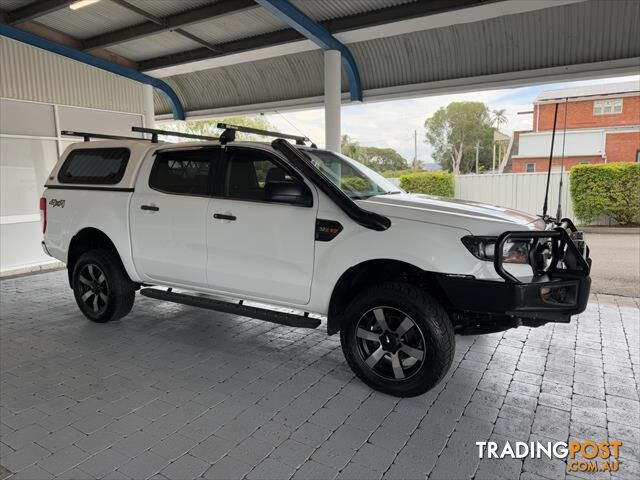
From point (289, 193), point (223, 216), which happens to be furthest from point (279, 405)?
point (223, 216)

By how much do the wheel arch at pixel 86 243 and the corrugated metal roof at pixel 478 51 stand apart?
6843 millimetres

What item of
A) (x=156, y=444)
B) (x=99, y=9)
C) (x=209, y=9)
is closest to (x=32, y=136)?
(x=99, y=9)

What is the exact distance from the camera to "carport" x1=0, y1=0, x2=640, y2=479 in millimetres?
2797

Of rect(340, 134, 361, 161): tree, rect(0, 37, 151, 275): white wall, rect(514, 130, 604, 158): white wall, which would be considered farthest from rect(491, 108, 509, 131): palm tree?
rect(0, 37, 151, 275): white wall

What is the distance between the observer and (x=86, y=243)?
5195 mm

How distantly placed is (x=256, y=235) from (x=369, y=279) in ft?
3.48

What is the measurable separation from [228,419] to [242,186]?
2039 millimetres

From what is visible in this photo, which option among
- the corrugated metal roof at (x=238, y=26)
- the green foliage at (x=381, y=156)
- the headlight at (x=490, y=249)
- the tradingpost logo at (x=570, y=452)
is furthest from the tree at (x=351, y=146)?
the tradingpost logo at (x=570, y=452)

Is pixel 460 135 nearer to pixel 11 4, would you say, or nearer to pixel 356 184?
pixel 11 4

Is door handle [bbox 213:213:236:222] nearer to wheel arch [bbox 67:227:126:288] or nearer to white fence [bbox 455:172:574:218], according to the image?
wheel arch [bbox 67:227:126:288]

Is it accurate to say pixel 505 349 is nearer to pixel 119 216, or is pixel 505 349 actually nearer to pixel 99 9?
pixel 119 216

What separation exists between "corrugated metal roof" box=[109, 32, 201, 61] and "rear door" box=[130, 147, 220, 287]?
5891 millimetres

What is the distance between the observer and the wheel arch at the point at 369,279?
3.48 meters

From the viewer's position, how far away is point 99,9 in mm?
8227
